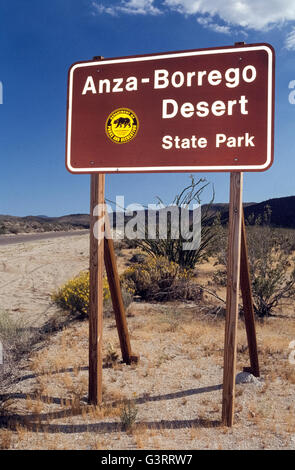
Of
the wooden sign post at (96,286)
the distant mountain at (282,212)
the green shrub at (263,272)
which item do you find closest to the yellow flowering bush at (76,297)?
the green shrub at (263,272)

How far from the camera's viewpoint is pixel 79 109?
4.56m

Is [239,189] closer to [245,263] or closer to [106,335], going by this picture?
[245,263]

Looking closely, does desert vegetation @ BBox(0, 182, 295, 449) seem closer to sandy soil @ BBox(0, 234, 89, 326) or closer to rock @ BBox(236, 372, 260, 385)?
rock @ BBox(236, 372, 260, 385)

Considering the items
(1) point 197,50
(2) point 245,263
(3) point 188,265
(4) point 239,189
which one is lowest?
(3) point 188,265

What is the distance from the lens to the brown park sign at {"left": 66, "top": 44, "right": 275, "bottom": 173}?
13.2ft

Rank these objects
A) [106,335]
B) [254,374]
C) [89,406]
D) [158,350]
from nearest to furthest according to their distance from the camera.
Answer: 1. [89,406]
2. [254,374]
3. [158,350]
4. [106,335]

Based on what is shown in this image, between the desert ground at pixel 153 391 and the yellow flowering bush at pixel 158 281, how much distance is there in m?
1.62

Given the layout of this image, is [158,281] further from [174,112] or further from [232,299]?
[174,112]

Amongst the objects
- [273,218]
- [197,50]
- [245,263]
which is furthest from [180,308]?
[273,218]

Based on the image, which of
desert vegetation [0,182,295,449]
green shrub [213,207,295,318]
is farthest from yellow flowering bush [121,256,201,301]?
green shrub [213,207,295,318]

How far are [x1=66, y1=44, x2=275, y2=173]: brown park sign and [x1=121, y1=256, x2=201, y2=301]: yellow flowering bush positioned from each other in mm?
5943

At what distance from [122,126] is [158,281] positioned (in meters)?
6.47

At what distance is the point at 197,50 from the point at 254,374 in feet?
13.2

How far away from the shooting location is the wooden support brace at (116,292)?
5.05m
